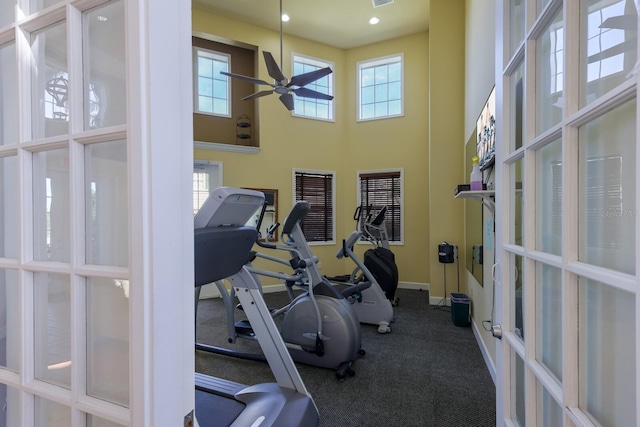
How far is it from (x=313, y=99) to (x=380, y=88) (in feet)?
4.62

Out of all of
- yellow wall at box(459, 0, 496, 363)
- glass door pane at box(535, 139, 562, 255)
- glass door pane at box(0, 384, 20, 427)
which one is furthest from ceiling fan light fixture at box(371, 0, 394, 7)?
glass door pane at box(0, 384, 20, 427)

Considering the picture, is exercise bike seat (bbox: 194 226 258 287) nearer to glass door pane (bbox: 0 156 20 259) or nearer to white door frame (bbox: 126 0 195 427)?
glass door pane (bbox: 0 156 20 259)

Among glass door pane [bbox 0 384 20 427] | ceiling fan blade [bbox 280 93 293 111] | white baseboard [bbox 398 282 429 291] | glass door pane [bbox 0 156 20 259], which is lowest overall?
white baseboard [bbox 398 282 429 291]

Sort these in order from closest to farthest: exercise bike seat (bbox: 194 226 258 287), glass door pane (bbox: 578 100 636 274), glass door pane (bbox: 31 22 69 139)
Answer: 1. glass door pane (bbox: 578 100 636 274)
2. glass door pane (bbox: 31 22 69 139)
3. exercise bike seat (bbox: 194 226 258 287)

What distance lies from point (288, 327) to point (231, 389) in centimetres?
111

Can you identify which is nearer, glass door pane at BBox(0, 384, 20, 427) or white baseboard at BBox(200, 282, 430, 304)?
glass door pane at BBox(0, 384, 20, 427)

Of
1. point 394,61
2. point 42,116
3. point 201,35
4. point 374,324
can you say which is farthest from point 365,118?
point 42,116

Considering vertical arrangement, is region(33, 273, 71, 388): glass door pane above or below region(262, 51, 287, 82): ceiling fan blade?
below

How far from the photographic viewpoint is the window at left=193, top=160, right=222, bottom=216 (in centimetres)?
539

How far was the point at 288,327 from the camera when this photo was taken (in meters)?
3.16

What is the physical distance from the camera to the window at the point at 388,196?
6.29 m

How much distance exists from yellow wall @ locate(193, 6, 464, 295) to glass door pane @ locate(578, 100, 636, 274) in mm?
5036

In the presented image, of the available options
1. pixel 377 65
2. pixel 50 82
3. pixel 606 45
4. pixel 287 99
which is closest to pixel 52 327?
pixel 50 82

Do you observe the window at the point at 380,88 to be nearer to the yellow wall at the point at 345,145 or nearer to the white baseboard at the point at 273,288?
the yellow wall at the point at 345,145
